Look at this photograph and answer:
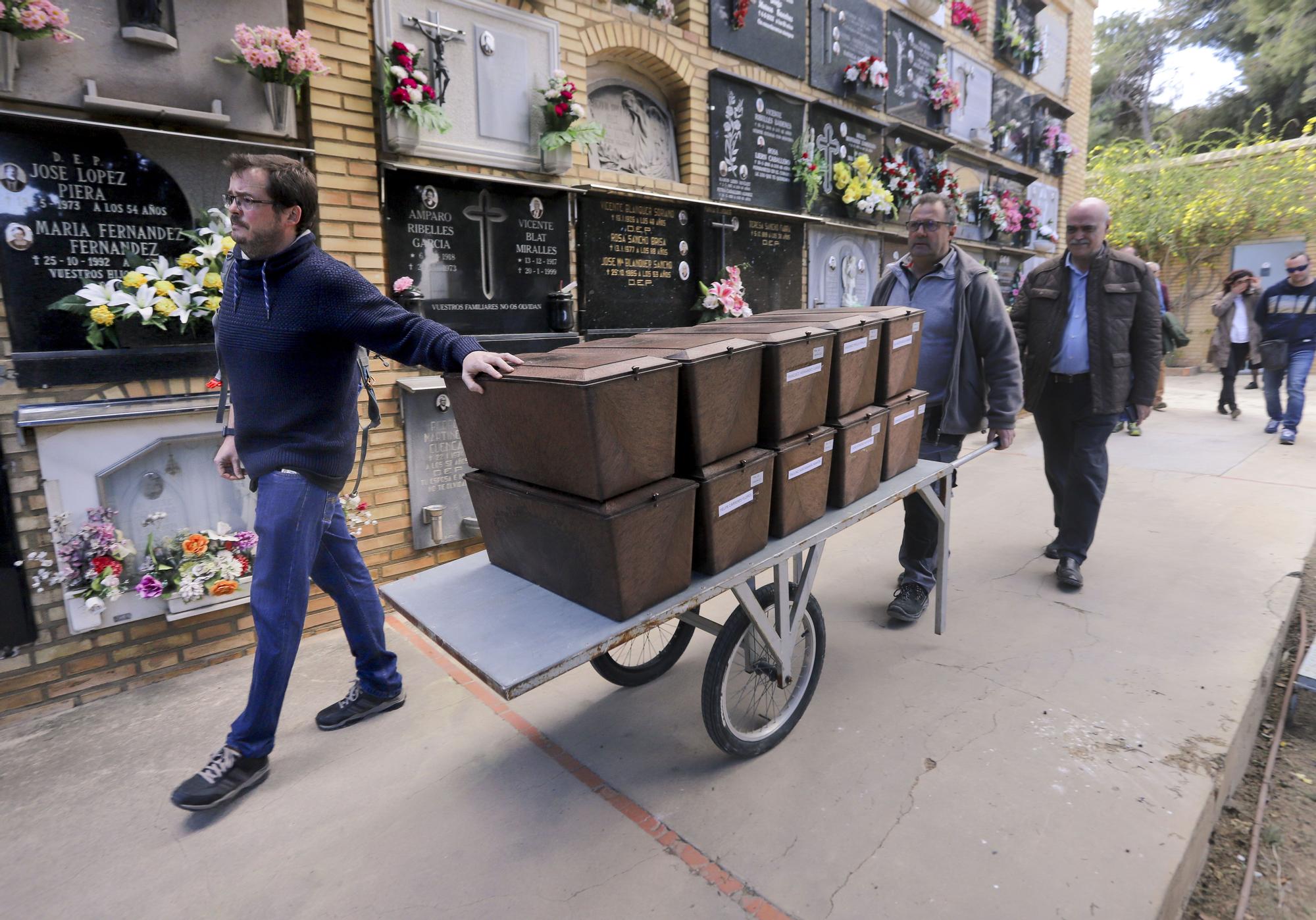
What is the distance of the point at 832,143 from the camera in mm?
6523

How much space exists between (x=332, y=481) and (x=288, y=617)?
1.50 feet

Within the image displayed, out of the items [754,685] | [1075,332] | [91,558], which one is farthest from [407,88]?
[1075,332]

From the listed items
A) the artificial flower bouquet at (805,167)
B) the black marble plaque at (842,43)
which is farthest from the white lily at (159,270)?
the black marble plaque at (842,43)

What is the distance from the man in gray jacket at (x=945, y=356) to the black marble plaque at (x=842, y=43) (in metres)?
3.37

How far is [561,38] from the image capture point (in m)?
4.47

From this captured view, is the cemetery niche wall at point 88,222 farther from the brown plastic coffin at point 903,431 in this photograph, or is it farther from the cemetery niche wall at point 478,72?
the brown plastic coffin at point 903,431

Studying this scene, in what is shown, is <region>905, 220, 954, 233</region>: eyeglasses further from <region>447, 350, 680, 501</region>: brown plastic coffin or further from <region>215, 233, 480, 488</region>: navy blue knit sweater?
<region>215, 233, 480, 488</region>: navy blue knit sweater

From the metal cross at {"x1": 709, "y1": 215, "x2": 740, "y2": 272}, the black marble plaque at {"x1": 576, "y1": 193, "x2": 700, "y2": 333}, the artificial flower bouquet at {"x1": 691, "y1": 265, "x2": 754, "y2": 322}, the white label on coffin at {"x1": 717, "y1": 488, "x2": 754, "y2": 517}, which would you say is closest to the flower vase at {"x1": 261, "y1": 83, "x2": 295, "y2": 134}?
the black marble plaque at {"x1": 576, "y1": 193, "x2": 700, "y2": 333}

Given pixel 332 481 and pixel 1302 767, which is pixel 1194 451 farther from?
pixel 332 481

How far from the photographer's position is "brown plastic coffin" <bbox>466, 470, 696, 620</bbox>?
75.3 inches

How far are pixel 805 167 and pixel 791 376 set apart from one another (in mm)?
4288

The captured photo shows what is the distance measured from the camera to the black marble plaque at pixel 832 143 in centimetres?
636

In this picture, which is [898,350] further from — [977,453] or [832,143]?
[832,143]

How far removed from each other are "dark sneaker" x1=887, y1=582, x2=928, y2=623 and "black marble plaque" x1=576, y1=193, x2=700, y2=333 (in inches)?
98.3
